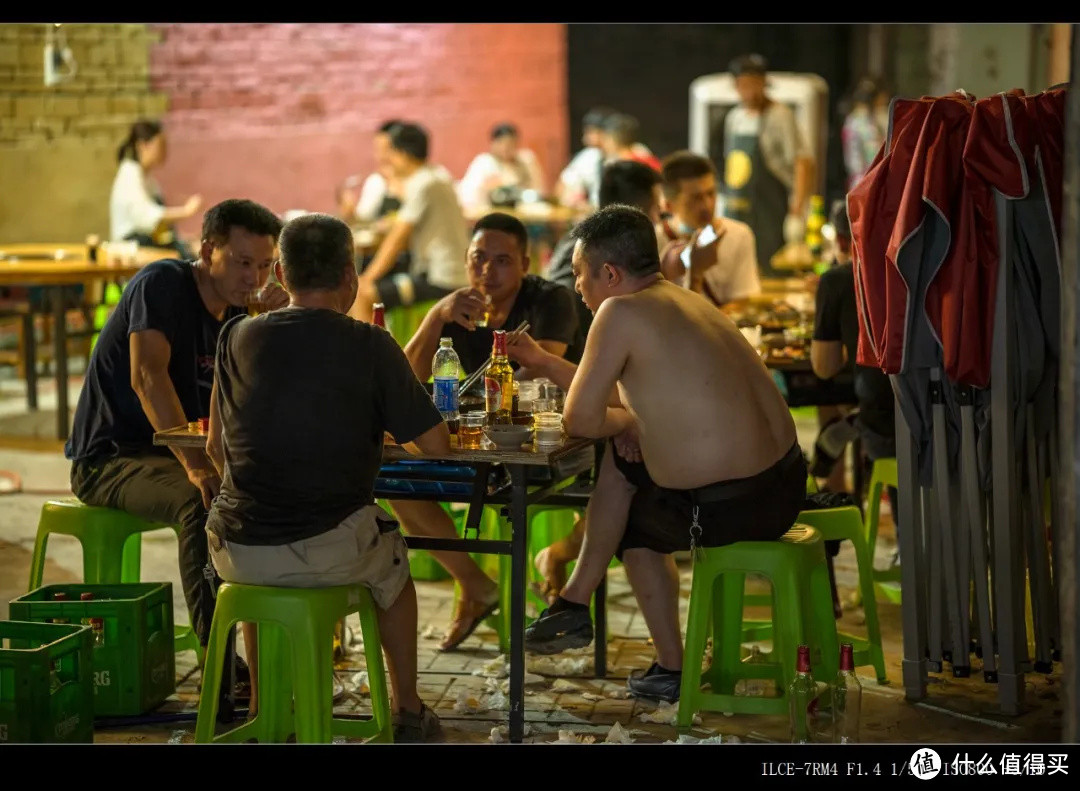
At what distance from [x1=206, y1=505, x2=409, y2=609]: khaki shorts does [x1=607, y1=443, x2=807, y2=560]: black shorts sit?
916mm

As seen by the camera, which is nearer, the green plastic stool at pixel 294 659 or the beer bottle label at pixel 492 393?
the green plastic stool at pixel 294 659

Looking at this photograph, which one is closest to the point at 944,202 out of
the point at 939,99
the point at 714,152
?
the point at 939,99

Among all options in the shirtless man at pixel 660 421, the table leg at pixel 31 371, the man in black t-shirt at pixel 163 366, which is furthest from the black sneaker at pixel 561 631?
the table leg at pixel 31 371

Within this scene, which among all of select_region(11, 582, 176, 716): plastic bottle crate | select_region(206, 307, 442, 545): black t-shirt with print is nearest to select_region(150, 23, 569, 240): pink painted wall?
select_region(11, 582, 176, 716): plastic bottle crate

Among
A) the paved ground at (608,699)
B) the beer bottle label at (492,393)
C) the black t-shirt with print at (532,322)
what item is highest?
the black t-shirt with print at (532,322)

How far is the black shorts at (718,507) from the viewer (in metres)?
4.73

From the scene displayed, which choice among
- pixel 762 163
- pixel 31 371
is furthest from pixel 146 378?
pixel 762 163

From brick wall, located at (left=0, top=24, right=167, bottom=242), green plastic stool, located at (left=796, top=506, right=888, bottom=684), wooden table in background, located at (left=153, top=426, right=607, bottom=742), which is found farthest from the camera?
brick wall, located at (left=0, top=24, right=167, bottom=242)

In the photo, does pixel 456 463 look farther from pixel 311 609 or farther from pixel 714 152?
pixel 714 152

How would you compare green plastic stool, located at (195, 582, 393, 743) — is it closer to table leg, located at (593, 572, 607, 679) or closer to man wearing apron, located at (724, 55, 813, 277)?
table leg, located at (593, 572, 607, 679)

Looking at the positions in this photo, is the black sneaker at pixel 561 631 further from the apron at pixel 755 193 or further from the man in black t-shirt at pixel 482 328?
the apron at pixel 755 193

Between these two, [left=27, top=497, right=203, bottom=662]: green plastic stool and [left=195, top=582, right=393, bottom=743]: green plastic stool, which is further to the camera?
[left=27, top=497, right=203, bottom=662]: green plastic stool

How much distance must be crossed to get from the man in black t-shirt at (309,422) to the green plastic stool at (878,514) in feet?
7.52

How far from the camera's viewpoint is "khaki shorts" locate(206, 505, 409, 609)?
13.9ft
